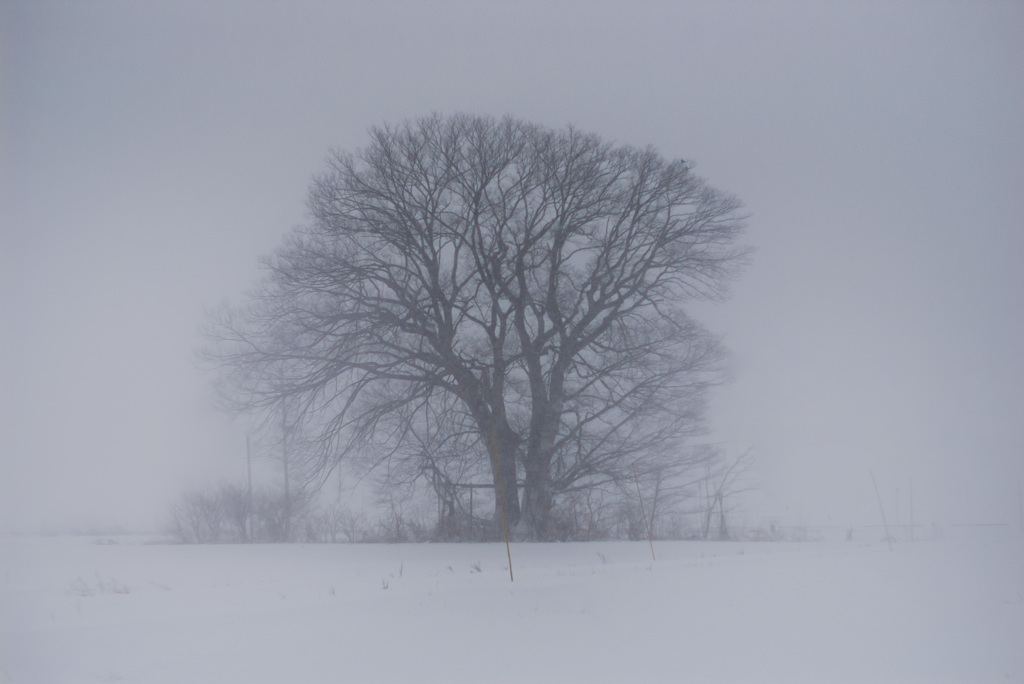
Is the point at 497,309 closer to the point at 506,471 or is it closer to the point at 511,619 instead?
the point at 506,471

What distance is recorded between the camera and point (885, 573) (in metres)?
6.46

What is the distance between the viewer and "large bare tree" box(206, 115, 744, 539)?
9.04 metres

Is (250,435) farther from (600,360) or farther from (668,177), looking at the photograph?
(668,177)

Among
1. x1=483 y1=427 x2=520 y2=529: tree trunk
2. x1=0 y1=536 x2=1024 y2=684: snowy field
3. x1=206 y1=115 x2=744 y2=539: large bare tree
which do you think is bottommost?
x1=0 y1=536 x2=1024 y2=684: snowy field

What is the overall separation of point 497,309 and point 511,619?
15.6ft

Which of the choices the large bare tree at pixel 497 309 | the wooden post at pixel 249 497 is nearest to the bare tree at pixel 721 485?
the large bare tree at pixel 497 309

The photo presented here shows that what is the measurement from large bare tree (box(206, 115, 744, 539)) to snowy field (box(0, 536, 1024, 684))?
2.02 metres

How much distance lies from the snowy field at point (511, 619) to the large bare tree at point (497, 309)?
202cm

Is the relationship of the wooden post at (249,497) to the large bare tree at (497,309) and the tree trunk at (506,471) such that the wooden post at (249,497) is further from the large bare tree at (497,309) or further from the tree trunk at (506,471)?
the tree trunk at (506,471)

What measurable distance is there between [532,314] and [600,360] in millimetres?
1012

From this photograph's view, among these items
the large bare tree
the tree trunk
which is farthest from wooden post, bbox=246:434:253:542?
the tree trunk

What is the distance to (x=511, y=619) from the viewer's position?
5352mm

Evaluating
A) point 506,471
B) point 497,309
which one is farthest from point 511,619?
point 497,309

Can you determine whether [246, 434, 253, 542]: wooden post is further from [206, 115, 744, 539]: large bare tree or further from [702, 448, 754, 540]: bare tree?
[702, 448, 754, 540]: bare tree
